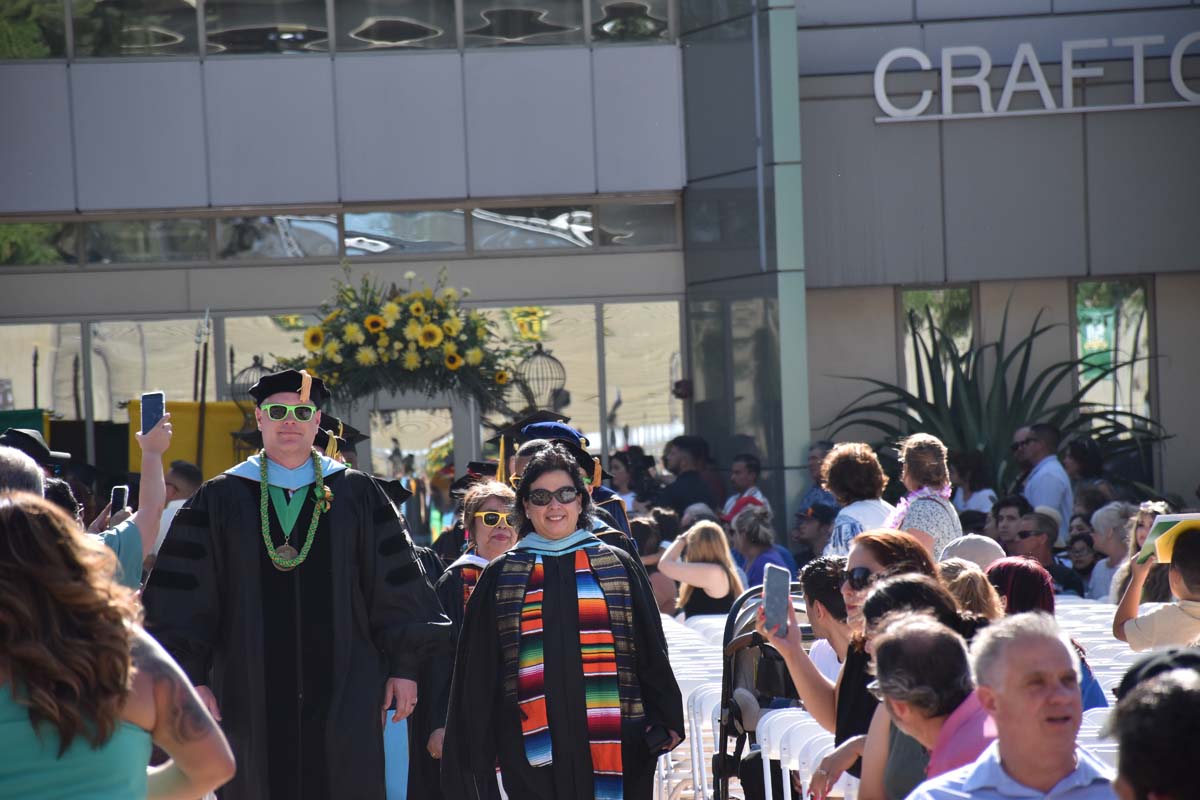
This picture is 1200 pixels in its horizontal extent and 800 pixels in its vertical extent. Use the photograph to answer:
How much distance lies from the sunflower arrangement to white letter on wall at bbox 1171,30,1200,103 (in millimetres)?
8960

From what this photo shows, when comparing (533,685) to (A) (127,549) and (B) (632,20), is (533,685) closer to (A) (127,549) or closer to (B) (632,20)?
(A) (127,549)

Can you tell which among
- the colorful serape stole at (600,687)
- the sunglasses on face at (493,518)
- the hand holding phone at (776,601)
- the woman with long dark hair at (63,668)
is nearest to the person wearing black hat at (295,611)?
the colorful serape stole at (600,687)

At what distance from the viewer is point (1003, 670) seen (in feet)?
10.1

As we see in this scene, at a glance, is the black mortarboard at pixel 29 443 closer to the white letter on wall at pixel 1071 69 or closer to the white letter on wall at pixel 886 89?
the white letter on wall at pixel 886 89

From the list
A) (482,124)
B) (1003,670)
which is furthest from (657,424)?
(1003,670)

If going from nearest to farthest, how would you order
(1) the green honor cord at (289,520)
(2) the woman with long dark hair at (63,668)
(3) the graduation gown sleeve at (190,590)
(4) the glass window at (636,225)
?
1. (2) the woman with long dark hair at (63,668)
2. (3) the graduation gown sleeve at (190,590)
3. (1) the green honor cord at (289,520)
4. (4) the glass window at (636,225)

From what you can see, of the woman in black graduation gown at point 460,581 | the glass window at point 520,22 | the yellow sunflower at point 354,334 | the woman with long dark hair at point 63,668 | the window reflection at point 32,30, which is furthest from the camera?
the glass window at point 520,22

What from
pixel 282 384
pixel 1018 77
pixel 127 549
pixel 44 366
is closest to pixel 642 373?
pixel 1018 77

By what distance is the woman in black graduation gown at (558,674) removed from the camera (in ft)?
16.8

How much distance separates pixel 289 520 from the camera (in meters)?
5.47

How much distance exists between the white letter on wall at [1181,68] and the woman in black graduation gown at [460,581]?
37.9 ft

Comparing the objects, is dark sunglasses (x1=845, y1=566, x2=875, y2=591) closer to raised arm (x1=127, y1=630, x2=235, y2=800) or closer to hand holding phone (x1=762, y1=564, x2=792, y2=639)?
hand holding phone (x1=762, y1=564, x2=792, y2=639)

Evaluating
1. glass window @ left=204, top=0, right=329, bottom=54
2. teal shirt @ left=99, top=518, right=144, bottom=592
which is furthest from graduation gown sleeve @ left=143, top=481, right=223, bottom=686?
glass window @ left=204, top=0, right=329, bottom=54

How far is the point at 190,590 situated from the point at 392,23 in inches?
464
